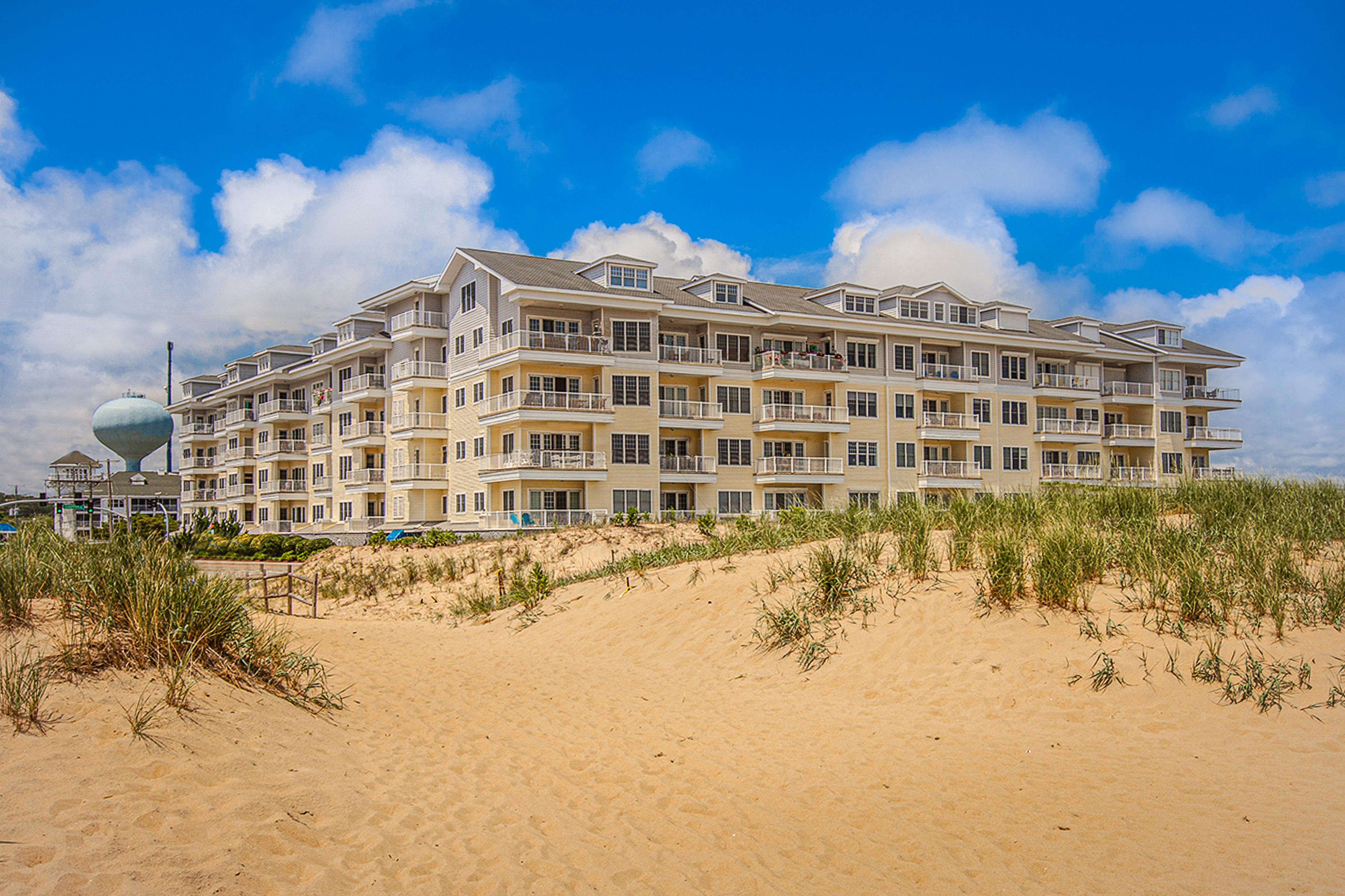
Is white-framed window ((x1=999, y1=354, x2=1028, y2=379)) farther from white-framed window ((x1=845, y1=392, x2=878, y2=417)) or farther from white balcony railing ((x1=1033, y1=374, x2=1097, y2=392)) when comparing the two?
white-framed window ((x1=845, y1=392, x2=878, y2=417))

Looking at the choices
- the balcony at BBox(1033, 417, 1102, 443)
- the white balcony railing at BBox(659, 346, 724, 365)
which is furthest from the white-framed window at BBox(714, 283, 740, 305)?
the balcony at BBox(1033, 417, 1102, 443)

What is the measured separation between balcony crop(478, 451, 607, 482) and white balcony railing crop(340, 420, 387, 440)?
547 inches

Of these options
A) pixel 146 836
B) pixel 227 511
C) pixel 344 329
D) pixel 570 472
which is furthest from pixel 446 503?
pixel 146 836

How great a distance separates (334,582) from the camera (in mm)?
28938

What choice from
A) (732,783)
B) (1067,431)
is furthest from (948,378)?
(732,783)

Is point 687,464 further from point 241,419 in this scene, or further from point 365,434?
point 241,419

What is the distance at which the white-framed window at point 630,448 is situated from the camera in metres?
43.3

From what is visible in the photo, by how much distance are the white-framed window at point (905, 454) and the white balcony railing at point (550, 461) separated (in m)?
18.4

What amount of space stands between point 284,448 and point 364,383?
1408cm

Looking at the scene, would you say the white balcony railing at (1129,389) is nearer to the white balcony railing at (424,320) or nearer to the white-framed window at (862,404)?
the white-framed window at (862,404)

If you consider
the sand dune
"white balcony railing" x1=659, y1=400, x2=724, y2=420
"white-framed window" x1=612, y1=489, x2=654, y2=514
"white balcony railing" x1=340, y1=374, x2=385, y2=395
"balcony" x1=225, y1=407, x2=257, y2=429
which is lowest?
the sand dune

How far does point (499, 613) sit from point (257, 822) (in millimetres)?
13791

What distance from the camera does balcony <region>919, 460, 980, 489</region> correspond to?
51938 millimetres

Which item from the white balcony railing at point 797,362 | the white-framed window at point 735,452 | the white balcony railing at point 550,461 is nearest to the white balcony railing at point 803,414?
the white-framed window at point 735,452
